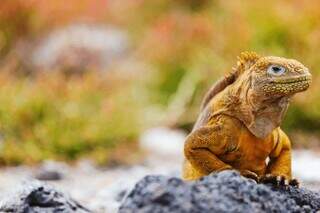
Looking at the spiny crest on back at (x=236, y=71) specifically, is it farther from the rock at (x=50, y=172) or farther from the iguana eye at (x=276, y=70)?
the rock at (x=50, y=172)

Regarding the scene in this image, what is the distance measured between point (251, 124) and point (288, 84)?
345 mm

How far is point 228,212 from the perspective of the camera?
150 inches

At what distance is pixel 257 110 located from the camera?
476 cm

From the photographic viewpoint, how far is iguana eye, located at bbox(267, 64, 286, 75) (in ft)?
15.3

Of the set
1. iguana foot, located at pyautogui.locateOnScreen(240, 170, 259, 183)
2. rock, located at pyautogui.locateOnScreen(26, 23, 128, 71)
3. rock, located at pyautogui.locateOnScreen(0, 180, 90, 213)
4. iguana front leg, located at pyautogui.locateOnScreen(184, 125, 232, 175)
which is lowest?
rock, located at pyautogui.locateOnScreen(0, 180, 90, 213)

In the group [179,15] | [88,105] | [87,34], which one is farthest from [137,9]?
[88,105]

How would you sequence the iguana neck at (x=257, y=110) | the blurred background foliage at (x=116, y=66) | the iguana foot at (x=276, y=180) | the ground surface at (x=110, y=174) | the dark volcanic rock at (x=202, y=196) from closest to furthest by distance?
the dark volcanic rock at (x=202, y=196)
the iguana foot at (x=276, y=180)
the iguana neck at (x=257, y=110)
the ground surface at (x=110, y=174)
the blurred background foliage at (x=116, y=66)

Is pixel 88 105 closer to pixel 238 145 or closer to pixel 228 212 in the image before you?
pixel 238 145

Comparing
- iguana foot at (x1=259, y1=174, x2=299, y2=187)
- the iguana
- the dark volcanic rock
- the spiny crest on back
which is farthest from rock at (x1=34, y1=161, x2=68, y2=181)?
the dark volcanic rock

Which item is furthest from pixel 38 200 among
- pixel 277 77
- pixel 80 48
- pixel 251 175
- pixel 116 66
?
pixel 116 66

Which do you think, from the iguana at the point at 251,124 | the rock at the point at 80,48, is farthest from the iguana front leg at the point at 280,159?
the rock at the point at 80,48

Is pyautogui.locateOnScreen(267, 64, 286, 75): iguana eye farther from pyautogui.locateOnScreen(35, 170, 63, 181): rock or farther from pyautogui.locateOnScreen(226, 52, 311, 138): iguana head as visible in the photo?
pyautogui.locateOnScreen(35, 170, 63, 181): rock

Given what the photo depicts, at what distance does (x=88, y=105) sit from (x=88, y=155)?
0.97 meters

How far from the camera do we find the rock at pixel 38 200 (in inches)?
193
